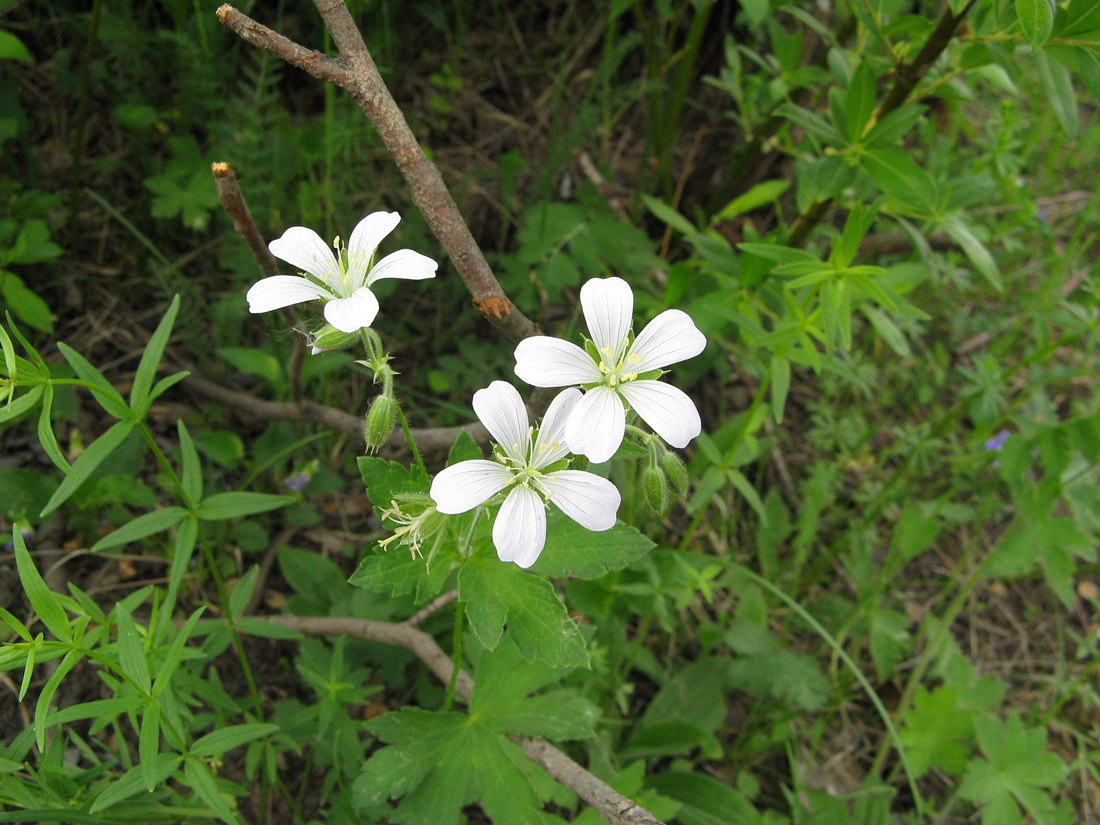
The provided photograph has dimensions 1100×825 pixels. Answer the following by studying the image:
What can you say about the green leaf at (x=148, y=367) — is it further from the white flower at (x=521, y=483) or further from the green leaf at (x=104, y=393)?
the white flower at (x=521, y=483)

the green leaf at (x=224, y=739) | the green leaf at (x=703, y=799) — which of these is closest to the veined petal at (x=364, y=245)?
the green leaf at (x=224, y=739)

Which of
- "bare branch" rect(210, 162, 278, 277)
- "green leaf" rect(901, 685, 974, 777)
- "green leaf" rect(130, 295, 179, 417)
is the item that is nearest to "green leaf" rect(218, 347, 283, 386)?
"bare branch" rect(210, 162, 278, 277)

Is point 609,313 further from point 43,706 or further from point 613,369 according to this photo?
point 43,706

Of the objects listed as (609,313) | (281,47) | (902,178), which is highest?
(281,47)

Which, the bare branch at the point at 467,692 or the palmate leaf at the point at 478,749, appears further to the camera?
the palmate leaf at the point at 478,749

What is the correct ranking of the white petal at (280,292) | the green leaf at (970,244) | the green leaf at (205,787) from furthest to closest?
the green leaf at (970,244), the green leaf at (205,787), the white petal at (280,292)

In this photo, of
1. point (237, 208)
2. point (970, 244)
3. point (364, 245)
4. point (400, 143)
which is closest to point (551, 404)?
point (364, 245)

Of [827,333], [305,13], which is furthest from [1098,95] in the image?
[305,13]
